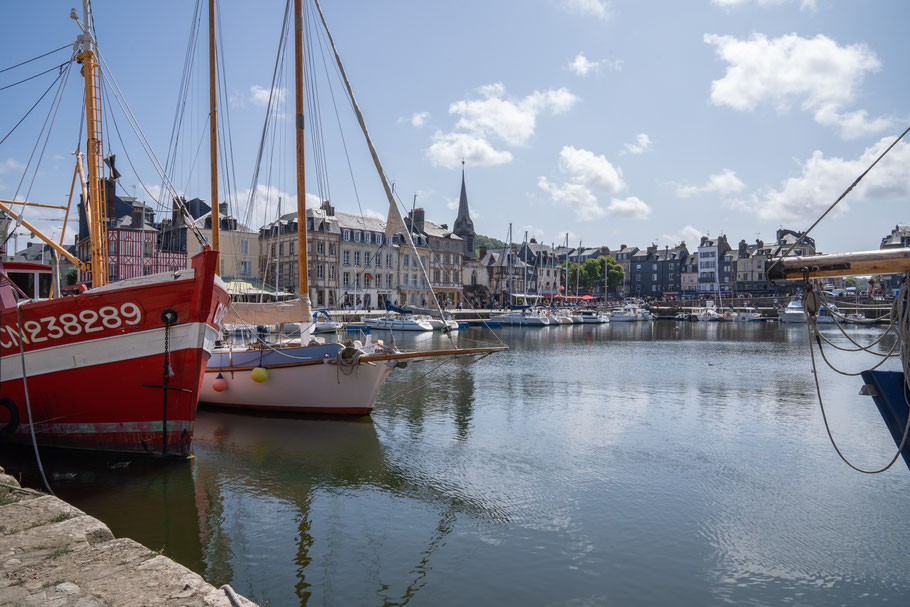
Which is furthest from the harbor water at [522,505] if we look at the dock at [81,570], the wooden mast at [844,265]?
the wooden mast at [844,265]

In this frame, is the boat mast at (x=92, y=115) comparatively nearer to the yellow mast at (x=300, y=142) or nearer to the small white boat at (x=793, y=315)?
the yellow mast at (x=300, y=142)

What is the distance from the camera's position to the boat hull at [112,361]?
10.3m

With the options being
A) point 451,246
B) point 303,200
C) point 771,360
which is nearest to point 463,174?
point 451,246

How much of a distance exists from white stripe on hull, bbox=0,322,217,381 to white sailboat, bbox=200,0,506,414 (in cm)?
386

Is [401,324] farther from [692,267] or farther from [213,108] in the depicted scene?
[692,267]

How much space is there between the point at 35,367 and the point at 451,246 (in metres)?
67.5

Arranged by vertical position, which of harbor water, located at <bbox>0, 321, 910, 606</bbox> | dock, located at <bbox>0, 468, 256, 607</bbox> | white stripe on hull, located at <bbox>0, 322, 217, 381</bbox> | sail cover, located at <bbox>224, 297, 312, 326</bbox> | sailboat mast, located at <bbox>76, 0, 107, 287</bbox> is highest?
sailboat mast, located at <bbox>76, 0, 107, 287</bbox>

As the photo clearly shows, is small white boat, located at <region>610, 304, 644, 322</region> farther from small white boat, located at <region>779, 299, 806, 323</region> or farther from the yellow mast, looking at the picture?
the yellow mast

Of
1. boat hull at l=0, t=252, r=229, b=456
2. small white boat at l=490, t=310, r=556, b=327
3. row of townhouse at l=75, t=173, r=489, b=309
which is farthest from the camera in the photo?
small white boat at l=490, t=310, r=556, b=327

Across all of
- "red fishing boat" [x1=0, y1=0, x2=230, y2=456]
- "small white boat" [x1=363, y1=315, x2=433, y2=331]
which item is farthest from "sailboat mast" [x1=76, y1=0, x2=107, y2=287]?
"small white boat" [x1=363, y1=315, x2=433, y2=331]

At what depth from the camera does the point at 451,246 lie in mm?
77062

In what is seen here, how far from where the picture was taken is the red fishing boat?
1028 cm

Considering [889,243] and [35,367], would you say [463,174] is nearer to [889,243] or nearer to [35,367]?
[889,243]

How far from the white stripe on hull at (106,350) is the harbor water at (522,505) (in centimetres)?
104
